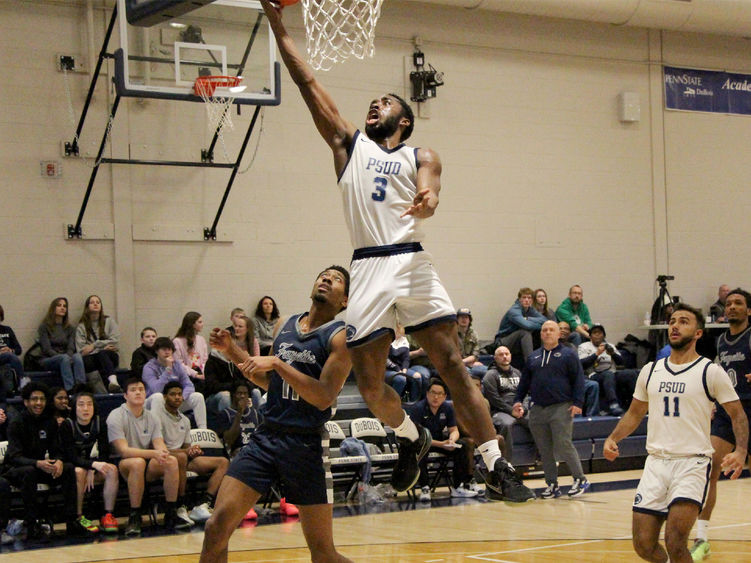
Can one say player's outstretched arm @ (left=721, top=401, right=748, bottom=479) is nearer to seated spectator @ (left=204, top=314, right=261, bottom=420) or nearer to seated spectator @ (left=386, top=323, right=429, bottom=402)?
seated spectator @ (left=204, top=314, right=261, bottom=420)

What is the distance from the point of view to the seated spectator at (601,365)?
14.4 metres

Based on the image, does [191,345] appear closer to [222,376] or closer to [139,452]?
[222,376]

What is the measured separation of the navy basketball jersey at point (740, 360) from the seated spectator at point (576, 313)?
7.33m

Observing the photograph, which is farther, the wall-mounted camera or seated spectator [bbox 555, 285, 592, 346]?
seated spectator [bbox 555, 285, 592, 346]

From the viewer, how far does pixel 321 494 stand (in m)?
5.18

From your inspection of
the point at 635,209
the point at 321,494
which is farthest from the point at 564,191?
the point at 321,494

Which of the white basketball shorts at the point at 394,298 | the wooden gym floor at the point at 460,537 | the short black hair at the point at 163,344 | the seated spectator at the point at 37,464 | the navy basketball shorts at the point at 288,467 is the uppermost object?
the white basketball shorts at the point at 394,298

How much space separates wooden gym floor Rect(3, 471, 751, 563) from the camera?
8.08 m

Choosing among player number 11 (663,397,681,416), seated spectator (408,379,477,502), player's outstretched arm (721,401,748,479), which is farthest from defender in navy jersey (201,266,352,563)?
seated spectator (408,379,477,502)

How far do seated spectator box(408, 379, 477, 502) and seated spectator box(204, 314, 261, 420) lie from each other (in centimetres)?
191

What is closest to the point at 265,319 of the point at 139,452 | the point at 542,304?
the point at 139,452

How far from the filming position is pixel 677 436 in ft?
20.4

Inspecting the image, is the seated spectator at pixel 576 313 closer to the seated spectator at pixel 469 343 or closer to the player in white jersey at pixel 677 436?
the seated spectator at pixel 469 343

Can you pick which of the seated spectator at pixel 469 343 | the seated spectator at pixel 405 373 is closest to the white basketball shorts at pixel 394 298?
the seated spectator at pixel 405 373
